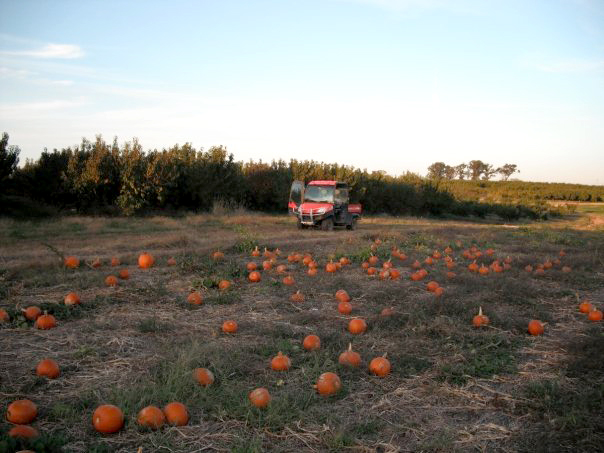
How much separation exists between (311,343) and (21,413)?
2479 mm

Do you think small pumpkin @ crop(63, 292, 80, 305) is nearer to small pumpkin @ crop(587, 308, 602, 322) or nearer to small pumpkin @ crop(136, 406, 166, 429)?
small pumpkin @ crop(136, 406, 166, 429)

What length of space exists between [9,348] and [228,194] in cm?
2391

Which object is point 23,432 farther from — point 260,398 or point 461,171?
point 461,171

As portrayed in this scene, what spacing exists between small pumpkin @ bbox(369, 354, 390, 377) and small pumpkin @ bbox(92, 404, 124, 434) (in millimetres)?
2086

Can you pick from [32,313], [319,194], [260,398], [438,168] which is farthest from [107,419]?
[438,168]

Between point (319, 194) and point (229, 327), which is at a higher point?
point (319, 194)

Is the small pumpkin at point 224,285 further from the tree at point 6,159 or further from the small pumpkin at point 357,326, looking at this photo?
the tree at point 6,159

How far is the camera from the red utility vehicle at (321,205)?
714 inches

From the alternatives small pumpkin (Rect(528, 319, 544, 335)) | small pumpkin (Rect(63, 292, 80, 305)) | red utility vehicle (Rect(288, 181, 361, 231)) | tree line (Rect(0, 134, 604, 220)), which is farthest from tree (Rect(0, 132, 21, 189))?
small pumpkin (Rect(528, 319, 544, 335))

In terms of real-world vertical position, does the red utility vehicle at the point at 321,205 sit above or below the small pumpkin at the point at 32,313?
above

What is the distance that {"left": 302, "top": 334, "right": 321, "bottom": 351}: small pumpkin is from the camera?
467 cm

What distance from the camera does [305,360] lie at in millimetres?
4469

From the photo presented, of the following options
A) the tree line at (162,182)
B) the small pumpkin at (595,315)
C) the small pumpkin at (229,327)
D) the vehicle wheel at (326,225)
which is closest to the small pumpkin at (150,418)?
the small pumpkin at (229,327)

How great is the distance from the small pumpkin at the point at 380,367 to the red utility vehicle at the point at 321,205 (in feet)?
45.7
